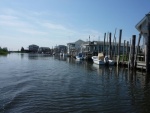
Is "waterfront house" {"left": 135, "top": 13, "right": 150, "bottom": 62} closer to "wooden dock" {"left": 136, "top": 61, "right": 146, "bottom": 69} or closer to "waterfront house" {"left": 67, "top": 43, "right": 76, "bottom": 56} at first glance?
"wooden dock" {"left": 136, "top": 61, "right": 146, "bottom": 69}

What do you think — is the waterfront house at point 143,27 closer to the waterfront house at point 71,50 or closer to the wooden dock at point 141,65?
the wooden dock at point 141,65

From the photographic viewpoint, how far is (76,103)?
15.2 meters

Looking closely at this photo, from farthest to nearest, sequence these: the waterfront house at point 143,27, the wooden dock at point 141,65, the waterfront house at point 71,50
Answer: the waterfront house at point 71,50 < the waterfront house at point 143,27 < the wooden dock at point 141,65

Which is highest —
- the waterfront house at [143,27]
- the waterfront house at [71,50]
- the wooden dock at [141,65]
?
the waterfront house at [143,27]

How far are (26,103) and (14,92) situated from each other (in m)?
3.77

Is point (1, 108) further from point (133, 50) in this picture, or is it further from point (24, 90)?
point (133, 50)

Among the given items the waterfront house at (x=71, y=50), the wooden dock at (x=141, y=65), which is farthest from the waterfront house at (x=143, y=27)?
the waterfront house at (x=71, y=50)

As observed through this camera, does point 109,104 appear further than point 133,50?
No

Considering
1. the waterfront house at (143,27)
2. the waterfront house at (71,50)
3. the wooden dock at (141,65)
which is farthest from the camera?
A: the waterfront house at (71,50)

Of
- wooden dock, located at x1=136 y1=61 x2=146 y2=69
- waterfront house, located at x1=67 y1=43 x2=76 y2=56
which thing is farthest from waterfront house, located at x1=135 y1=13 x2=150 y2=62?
waterfront house, located at x1=67 y1=43 x2=76 y2=56

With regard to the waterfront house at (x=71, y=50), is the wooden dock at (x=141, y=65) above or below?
below

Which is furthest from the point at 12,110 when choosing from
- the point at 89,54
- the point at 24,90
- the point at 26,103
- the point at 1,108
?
the point at 89,54

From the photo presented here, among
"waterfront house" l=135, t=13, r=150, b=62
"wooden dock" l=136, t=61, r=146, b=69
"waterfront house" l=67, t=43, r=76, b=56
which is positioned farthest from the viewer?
"waterfront house" l=67, t=43, r=76, b=56

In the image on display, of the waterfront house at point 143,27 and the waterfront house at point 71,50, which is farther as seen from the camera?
the waterfront house at point 71,50
